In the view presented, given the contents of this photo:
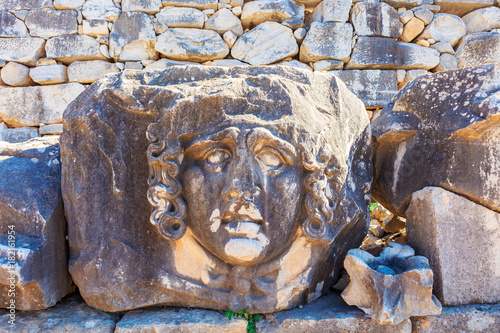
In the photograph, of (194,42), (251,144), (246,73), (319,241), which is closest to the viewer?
(251,144)

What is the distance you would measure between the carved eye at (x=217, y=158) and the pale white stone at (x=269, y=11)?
13.1 ft

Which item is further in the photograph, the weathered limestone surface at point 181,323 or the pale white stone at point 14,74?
the pale white stone at point 14,74

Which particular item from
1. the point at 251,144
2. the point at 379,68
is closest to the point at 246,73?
the point at 251,144

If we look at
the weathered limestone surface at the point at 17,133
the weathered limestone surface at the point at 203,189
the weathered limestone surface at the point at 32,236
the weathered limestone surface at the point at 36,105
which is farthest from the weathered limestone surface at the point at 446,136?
the weathered limestone surface at the point at 17,133

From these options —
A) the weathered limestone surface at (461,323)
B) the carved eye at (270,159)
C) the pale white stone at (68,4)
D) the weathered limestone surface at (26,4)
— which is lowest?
the weathered limestone surface at (461,323)

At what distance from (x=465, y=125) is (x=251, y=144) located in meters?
1.05

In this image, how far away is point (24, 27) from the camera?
5.08 m

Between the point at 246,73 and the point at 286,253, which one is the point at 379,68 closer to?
the point at 246,73

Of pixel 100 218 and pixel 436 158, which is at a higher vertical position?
pixel 436 158

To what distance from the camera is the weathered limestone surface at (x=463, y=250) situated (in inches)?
69.1

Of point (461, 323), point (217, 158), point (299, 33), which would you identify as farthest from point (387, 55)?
point (217, 158)

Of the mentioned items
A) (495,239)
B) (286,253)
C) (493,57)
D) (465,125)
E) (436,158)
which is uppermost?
(493,57)

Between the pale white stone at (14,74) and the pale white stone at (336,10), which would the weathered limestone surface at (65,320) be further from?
the pale white stone at (336,10)

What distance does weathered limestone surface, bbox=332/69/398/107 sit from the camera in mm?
5074
